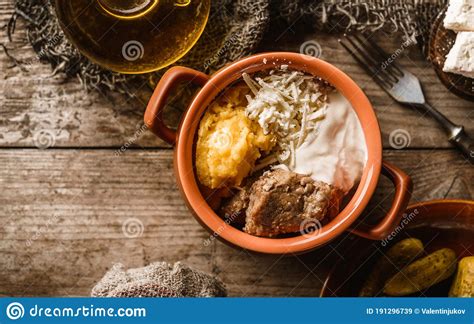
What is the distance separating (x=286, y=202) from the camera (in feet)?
3.85

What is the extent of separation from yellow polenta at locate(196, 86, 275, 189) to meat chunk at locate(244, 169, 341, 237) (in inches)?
2.1

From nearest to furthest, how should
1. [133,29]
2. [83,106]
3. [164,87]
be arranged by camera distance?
[164,87], [133,29], [83,106]

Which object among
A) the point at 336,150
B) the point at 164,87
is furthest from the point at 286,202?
the point at 164,87

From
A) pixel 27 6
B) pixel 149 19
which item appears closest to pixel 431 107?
pixel 149 19

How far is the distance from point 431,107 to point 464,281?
36 centimetres

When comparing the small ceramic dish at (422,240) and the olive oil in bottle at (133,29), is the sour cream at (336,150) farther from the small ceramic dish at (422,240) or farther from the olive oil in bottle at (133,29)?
the olive oil in bottle at (133,29)

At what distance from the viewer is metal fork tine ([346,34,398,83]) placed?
4.48 ft

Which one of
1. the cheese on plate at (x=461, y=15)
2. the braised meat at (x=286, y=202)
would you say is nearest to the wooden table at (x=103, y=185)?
the cheese on plate at (x=461, y=15)

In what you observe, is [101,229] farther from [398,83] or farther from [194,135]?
[398,83]

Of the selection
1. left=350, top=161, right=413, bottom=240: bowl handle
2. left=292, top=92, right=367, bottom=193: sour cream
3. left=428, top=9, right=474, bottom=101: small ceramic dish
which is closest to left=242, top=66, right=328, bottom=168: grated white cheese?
left=292, top=92, right=367, bottom=193: sour cream

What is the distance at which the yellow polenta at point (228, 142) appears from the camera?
3.83 ft

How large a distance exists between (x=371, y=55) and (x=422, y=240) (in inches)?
15.4

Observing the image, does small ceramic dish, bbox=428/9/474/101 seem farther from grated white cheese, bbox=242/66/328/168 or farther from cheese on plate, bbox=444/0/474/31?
grated white cheese, bbox=242/66/328/168

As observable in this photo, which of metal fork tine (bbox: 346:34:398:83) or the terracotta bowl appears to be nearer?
the terracotta bowl
